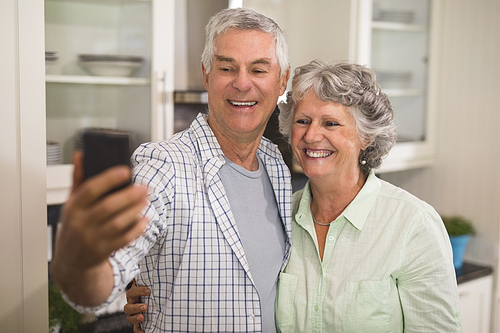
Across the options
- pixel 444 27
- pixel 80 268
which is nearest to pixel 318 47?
pixel 444 27

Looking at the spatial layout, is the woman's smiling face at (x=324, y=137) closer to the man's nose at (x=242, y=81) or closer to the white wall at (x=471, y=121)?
the man's nose at (x=242, y=81)

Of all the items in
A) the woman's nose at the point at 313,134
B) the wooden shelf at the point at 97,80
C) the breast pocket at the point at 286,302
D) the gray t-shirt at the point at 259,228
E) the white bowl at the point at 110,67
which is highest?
the white bowl at the point at 110,67

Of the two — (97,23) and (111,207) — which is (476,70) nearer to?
(97,23)

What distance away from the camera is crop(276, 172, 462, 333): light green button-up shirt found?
3.85 feet

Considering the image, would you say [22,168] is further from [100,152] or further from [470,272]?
[470,272]

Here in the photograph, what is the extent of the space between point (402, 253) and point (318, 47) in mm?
1369

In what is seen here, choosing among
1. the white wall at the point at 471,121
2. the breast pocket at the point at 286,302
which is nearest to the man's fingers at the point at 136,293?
the breast pocket at the point at 286,302

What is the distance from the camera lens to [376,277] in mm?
1190

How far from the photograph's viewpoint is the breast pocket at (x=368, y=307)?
3.86 ft

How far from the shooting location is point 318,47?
89.9 inches

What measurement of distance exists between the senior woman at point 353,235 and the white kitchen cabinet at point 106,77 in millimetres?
674

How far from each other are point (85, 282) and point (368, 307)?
0.78 meters

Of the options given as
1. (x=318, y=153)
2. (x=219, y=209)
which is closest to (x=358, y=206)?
(x=318, y=153)

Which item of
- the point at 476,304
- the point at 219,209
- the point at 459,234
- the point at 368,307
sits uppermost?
the point at 219,209
